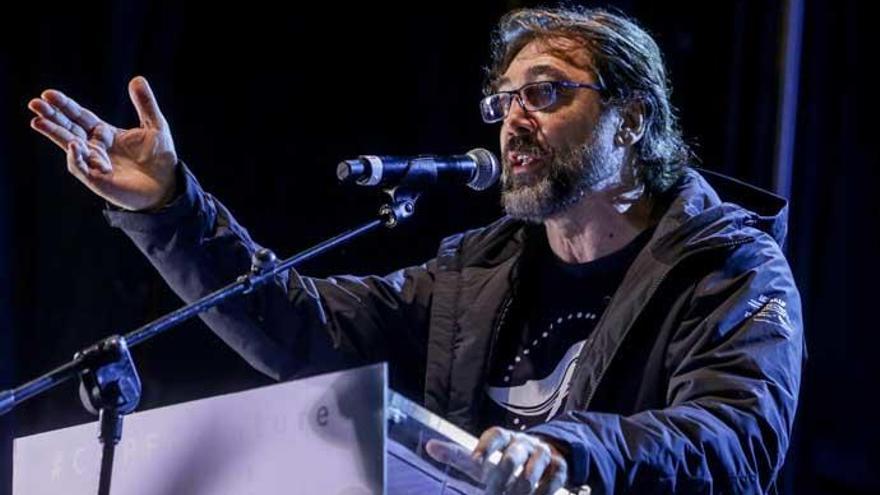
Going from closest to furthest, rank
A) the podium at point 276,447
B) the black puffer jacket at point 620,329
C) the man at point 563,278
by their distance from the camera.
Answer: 1. the podium at point 276,447
2. the black puffer jacket at point 620,329
3. the man at point 563,278

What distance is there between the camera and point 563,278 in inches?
110

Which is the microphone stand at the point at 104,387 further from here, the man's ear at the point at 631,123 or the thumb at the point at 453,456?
the man's ear at the point at 631,123

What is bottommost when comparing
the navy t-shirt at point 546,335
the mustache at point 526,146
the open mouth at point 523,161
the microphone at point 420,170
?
the navy t-shirt at point 546,335

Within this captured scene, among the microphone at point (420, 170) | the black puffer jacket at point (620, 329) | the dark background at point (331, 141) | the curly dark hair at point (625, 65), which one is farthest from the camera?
the dark background at point (331, 141)

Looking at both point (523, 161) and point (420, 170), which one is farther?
point (523, 161)

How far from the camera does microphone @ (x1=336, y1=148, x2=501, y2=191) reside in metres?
2.22

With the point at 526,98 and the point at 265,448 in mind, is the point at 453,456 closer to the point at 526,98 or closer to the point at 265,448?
the point at 265,448

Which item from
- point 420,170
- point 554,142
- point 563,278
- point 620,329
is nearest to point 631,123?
point 554,142

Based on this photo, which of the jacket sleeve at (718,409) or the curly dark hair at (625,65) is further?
the curly dark hair at (625,65)

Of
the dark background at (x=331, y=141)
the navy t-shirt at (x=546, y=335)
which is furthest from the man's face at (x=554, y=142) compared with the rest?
the dark background at (x=331, y=141)

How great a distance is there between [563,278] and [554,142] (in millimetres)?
289

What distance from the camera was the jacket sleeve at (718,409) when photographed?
6.13 feet

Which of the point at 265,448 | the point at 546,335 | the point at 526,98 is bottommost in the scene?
the point at 546,335

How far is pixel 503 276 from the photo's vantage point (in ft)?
9.26
